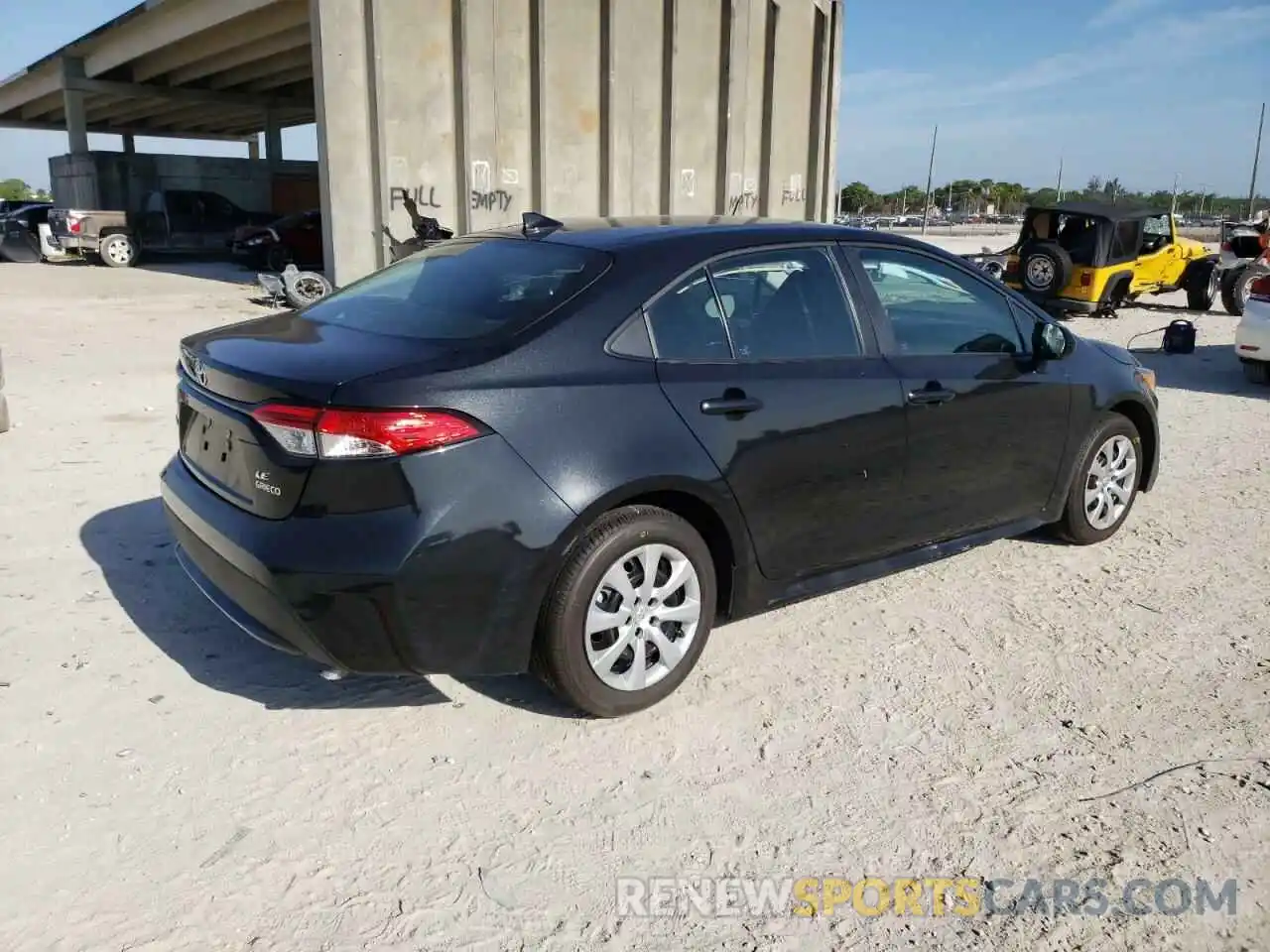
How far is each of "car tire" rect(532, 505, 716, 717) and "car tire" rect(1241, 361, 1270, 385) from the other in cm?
835

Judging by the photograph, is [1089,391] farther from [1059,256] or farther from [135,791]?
[1059,256]

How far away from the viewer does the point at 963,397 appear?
420 cm

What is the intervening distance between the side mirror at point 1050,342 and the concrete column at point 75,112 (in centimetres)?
3153

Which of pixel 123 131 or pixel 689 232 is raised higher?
pixel 123 131

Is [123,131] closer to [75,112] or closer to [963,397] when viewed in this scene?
[75,112]

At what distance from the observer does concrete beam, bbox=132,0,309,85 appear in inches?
802

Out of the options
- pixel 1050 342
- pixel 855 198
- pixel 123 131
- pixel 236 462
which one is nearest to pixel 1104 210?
pixel 1050 342

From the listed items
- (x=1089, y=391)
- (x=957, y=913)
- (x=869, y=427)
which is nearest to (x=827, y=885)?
(x=957, y=913)

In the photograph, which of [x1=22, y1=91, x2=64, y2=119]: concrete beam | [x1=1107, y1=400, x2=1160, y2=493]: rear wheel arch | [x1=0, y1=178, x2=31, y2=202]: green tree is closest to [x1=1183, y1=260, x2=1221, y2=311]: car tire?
[x1=1107, y1=400, x2=1160, y2=493]: rear wheel arch

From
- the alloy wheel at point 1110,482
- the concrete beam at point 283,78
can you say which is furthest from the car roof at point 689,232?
the concrete beam at point 283,78

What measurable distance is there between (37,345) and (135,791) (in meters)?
9.80

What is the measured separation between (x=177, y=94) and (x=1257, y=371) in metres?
31.2

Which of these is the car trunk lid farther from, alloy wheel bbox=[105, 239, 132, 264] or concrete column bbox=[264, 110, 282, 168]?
concrete column bbox=[264, 110, 282, 168]

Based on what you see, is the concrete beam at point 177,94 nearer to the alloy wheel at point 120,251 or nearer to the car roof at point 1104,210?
the alloy wheel at point 120,251
